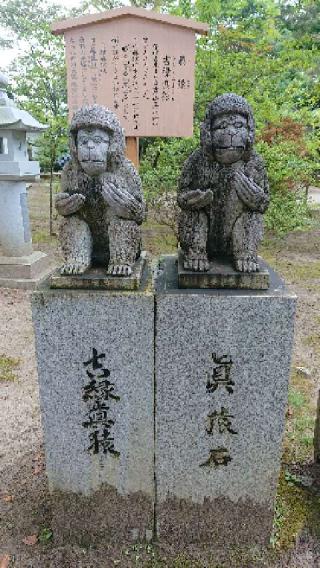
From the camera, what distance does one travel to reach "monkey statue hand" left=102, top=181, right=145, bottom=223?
226 centimetres

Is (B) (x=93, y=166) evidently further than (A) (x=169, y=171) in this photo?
No

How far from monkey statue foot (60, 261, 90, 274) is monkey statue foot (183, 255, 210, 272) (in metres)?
0.57

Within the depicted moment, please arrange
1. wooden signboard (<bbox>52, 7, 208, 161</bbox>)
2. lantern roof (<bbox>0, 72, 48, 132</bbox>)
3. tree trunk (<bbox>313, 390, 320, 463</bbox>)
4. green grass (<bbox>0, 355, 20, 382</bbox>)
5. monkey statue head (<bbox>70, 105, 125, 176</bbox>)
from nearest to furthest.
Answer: monkey statue head (<bbox>70, 105, 125, 176</bbox>) < tree trunk (<bbox>313, 390, 320, 463</bbox>) < green grass (<bbox>0, 355, 20, 382</bbox>) < wooden signboard (<bbox>52, 7, 208, 161</bbox>) < lantern roof (<bbox>0, 72, 48, 132</bbox>)

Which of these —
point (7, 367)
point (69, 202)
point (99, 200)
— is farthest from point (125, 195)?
point (7, 367)

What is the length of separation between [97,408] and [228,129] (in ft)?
5.61

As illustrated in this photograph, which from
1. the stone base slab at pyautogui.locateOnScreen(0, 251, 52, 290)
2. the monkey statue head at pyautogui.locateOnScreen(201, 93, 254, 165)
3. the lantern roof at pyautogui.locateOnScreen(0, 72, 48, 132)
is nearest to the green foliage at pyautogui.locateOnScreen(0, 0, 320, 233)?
the lantern roof at pyautogui.locateOnScreen(0, 72, 48, 132)

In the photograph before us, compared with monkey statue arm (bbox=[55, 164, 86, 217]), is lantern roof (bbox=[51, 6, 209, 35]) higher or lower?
higher

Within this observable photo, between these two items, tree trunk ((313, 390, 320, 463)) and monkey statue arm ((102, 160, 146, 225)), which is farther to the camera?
tree trunk ((313, 390, 320, 463))

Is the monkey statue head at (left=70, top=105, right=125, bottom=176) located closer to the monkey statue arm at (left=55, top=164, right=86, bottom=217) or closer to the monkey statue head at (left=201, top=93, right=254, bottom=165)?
the monkey statue arm at (left=55, top=164, right=86, bottom=217)

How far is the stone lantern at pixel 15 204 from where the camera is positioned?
669 cm

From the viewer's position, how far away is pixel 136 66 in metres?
5.21

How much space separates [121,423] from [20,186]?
558 cm

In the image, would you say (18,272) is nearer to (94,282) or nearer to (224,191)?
(94,282)

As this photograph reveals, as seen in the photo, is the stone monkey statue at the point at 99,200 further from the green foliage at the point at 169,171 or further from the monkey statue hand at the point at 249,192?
the green foliage at the point at 169,171
